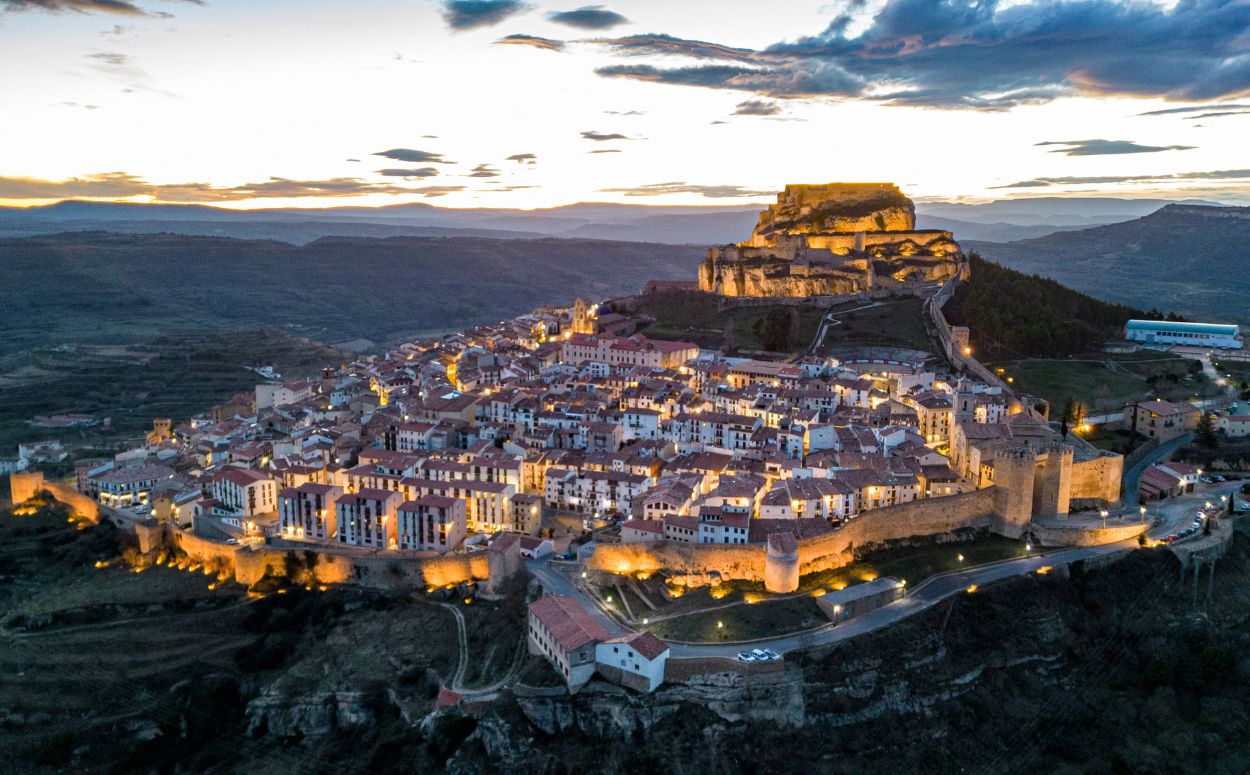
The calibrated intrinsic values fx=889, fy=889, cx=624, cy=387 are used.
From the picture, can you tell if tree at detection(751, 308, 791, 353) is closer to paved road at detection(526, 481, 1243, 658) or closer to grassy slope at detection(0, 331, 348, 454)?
paved road at detection(526, 481, 1243, 658)

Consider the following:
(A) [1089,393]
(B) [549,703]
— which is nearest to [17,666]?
(B) [549,703]

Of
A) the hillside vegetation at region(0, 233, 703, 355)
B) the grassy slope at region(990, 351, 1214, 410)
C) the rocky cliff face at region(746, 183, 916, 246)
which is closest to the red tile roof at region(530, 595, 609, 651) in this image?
the grassy slope at region(990, 351, 1214, 410)

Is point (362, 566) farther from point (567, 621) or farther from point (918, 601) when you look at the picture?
point (918, 601)

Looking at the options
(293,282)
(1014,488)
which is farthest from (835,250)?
(293,282)

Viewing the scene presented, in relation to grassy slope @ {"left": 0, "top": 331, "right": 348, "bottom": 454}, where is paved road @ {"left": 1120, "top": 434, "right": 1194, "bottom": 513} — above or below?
above

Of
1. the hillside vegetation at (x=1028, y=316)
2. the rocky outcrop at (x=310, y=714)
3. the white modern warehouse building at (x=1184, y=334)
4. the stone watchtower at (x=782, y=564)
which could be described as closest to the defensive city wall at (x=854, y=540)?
the stone watchtower at (x=782, y=564)

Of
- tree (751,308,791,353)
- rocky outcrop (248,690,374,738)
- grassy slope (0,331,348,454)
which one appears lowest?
rocky outcrop (248,690,374,738)

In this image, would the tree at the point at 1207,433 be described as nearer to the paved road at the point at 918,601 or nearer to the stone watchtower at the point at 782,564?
the paved road at the point at 918,601
